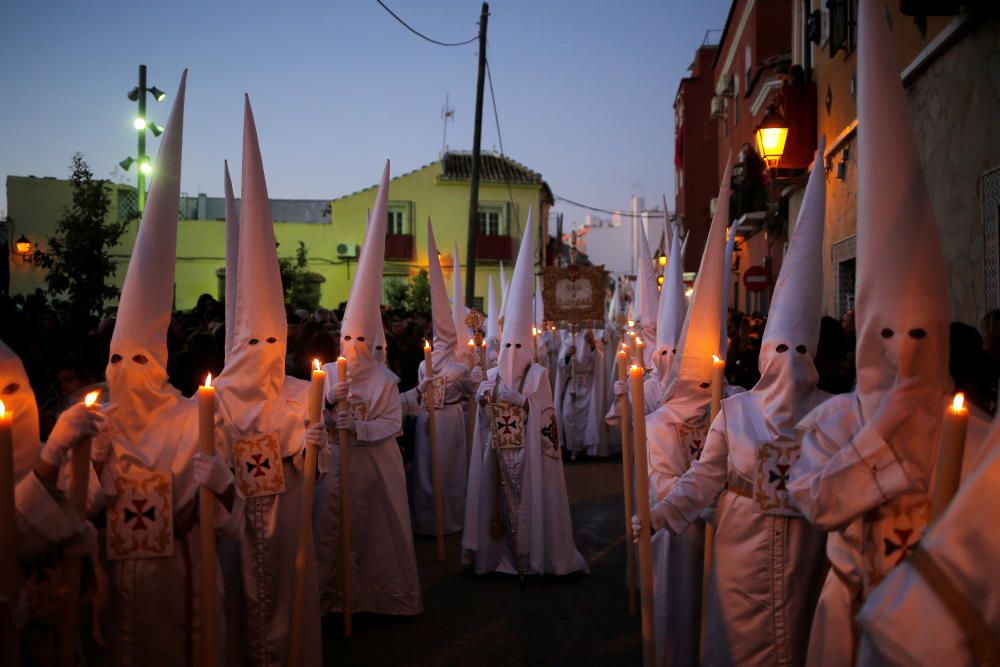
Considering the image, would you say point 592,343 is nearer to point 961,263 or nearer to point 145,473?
point 961,263

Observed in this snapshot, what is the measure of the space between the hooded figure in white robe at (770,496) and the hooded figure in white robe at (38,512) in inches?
105

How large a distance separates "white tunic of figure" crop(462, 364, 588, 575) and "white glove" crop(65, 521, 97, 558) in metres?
4.68

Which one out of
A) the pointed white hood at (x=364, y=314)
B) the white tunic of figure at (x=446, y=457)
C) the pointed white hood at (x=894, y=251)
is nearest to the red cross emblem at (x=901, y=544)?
the pointed white hood at (x=894, y=251)

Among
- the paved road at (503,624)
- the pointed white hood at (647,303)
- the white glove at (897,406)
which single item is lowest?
the paved road at (503,624)

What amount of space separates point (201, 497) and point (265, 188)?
2.19 m

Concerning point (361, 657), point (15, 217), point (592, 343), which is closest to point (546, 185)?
point (15, 217)

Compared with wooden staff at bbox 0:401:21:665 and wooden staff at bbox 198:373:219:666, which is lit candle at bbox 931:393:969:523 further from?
wooden staff at bbox 0:401:21:665

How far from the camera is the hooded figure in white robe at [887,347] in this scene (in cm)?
297

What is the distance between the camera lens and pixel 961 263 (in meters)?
8.11

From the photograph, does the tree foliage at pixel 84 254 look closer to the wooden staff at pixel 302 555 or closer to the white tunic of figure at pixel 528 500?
the white tunic of figure at pixel 528 500

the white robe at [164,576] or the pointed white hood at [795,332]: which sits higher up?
the pointed white hood at [795,332]

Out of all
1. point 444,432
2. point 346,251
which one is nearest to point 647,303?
point 444,432

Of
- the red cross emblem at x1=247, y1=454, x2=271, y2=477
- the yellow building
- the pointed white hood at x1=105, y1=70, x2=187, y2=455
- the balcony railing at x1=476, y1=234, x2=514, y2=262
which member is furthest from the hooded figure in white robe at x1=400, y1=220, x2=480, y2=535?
the balcony railing at x1=476, y1=234, x2=514, y2=262

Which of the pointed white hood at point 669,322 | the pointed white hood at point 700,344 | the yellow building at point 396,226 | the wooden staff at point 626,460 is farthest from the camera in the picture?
the yellow building at point 396,226
